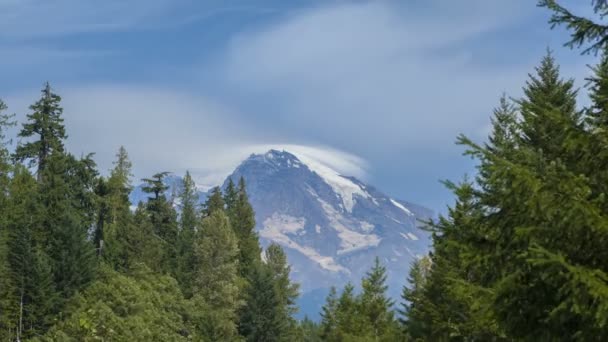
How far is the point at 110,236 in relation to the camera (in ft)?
267

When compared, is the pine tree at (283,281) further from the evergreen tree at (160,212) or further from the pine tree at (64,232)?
the pine tree at (64,232)

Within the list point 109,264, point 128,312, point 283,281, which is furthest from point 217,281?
point 283,281

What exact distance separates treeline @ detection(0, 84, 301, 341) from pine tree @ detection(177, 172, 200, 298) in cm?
19

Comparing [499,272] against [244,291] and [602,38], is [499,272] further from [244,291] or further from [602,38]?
[244,291]

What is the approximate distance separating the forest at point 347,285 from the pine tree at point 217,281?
0.16 metres

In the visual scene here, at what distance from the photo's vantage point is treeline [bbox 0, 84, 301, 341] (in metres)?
56.6

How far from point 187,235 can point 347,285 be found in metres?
34.9

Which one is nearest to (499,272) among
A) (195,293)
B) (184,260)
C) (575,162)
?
(575,162)

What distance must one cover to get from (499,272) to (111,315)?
4045 cm

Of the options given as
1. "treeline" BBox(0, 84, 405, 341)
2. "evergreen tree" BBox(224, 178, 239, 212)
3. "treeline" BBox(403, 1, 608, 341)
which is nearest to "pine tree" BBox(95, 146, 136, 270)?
"treeline" BBox(0, 84, 405, 341)

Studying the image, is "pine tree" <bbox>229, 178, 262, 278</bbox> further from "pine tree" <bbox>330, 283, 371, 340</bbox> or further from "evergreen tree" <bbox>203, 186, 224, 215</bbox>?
"pine tree" <bbox>330, 283, 371, 340</bbox>

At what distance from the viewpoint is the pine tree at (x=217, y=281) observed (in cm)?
7012

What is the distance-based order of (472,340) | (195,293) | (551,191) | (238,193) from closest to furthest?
1. (551,191)
2. (472,340)
3. (195,293)
4. (238,193)

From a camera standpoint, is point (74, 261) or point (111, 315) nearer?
point (111, 315)
